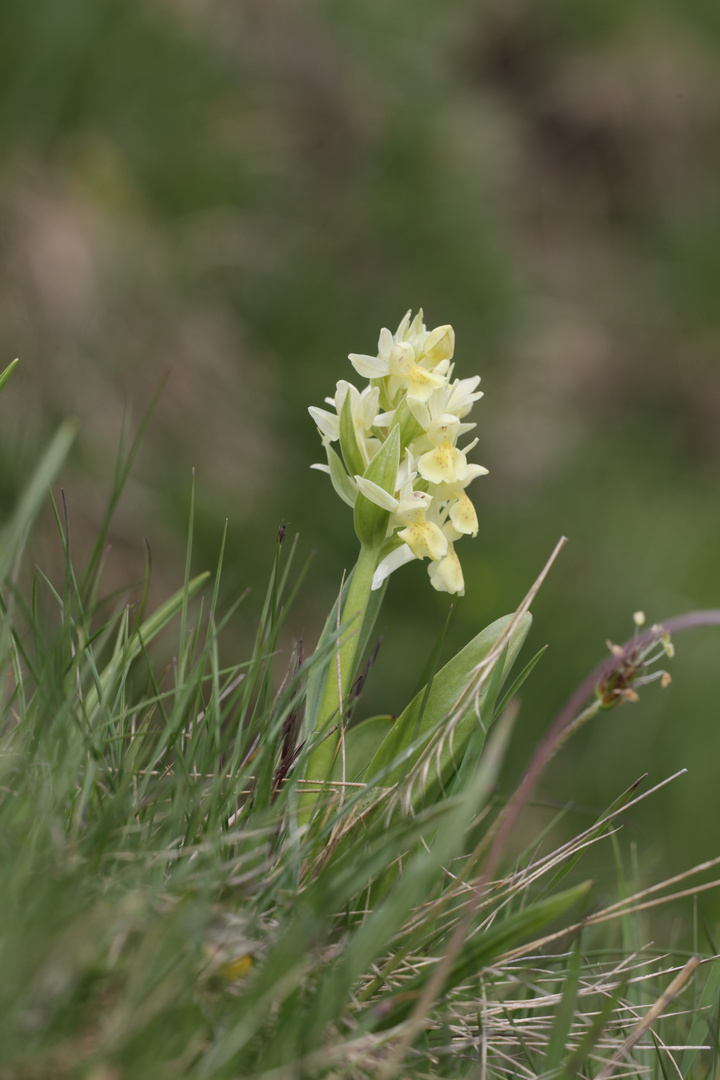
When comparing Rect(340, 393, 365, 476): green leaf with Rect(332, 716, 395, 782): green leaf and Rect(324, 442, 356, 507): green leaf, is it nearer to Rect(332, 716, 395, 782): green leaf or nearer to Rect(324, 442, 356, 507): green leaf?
Rect(324, 442, 356, 507): green leaf

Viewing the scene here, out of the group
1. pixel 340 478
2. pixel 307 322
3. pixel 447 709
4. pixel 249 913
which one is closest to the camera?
pixel 249 913

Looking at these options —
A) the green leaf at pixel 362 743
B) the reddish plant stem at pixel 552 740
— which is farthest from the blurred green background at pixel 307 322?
the reddish plant stem at pixel 552 740

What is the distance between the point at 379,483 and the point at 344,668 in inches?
7.1

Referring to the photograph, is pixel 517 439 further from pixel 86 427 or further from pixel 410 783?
pixel 410 783

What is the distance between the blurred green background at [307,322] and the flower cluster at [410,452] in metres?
0.97

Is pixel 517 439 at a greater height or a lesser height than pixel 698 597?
greater

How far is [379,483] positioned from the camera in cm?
81

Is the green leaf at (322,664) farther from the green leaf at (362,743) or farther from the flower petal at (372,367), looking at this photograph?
the flower petal at (372,367)

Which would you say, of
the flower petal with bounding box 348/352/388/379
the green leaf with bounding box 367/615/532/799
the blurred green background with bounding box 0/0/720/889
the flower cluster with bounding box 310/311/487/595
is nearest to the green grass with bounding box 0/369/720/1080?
the green leaf with bounding box 367/615/532/799

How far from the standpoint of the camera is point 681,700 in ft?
11.3

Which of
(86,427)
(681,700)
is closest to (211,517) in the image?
(86,427)

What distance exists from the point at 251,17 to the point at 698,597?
10.9ft

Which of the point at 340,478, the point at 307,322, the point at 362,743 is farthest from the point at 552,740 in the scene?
the point at 307,322

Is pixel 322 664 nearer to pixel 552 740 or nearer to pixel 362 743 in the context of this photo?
pixel 362 743
